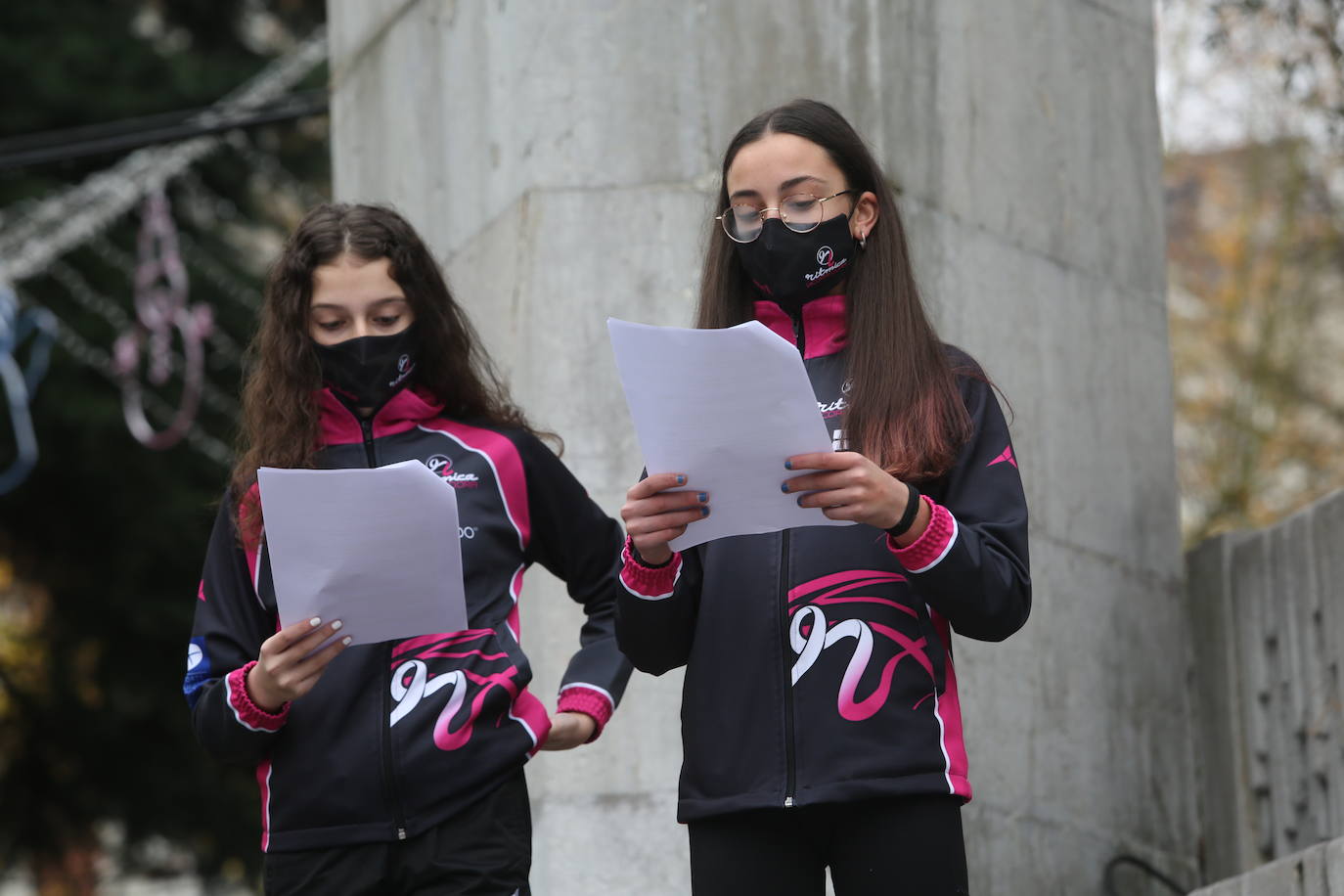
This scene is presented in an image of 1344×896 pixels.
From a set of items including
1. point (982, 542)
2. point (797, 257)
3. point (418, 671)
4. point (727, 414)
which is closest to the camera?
point (727, 414)

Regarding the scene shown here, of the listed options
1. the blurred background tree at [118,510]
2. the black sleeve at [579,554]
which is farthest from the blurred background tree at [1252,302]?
the black sleeve at [579,554]

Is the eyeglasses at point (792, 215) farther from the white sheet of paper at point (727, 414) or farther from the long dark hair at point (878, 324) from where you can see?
the white sheet of paper at point (727, 414)

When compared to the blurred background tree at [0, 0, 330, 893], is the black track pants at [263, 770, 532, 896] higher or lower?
lower

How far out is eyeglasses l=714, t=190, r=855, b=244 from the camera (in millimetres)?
3344

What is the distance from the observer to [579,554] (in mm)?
3957

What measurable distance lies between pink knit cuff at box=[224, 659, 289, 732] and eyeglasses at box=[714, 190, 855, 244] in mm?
1140

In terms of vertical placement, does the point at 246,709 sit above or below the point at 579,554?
below

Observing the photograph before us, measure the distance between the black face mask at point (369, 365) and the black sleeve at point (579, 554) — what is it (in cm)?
29

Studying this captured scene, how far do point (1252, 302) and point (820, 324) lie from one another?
1263 cm

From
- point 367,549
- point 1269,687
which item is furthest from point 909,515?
point 1269,687

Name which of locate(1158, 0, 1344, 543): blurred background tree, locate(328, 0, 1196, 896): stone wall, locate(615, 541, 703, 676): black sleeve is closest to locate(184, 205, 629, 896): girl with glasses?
locate(615, 541, 703, 676): black sleeve

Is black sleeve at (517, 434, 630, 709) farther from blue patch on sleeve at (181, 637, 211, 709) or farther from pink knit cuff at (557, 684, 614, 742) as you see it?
blue patch on sleeve at (181, 637, 211, 709)

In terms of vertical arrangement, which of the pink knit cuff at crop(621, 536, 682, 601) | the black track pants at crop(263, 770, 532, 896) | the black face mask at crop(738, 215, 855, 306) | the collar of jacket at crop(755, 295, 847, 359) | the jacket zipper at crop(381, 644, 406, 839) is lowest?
the black track pants at crop(263, 770, 532, 896)

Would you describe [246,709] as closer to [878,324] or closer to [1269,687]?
[878,324]
